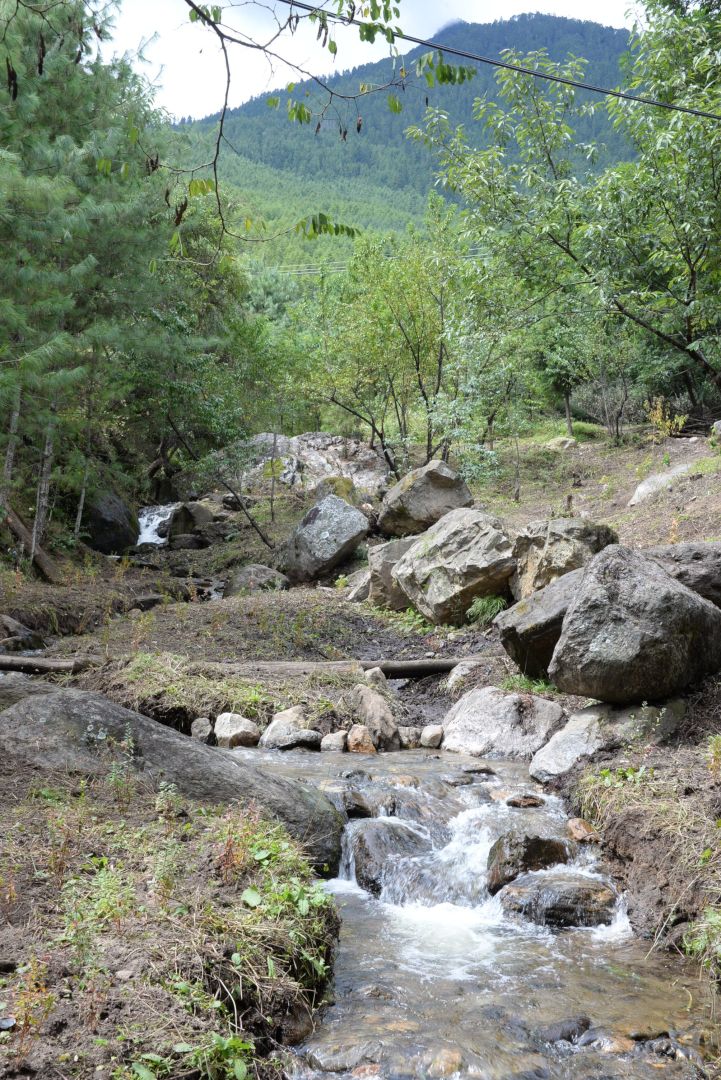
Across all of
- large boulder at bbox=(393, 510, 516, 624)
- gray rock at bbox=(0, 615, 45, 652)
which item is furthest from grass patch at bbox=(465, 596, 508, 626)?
gray rock at bbox=(0, 615, 45, 652)

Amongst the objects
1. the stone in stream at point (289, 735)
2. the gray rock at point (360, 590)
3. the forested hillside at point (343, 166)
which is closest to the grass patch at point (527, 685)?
the stone in stream at point (289, 735)

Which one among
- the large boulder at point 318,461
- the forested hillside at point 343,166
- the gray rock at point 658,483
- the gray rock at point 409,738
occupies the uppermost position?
the forested hillside at point 343,166

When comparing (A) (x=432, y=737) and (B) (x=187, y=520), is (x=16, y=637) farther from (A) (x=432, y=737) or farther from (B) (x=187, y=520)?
(B) (x=187, y=520)

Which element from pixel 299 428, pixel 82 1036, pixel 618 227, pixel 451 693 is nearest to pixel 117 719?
pixel 82 1036

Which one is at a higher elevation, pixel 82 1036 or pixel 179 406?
pixel 179 406

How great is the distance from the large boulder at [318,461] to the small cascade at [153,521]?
3054mm

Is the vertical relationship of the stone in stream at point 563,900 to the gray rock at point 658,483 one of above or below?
below

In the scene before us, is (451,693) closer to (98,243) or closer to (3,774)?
(3,774)

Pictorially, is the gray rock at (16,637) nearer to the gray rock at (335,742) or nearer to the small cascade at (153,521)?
the gray rock at (335,742)

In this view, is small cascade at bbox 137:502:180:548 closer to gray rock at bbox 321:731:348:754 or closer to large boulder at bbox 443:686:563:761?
gray rock at bbox 321:731:348:754

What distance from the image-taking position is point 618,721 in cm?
660

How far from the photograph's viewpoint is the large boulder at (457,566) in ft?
37.1

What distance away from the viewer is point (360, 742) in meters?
8.01

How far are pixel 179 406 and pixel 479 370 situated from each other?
7.73 meters
